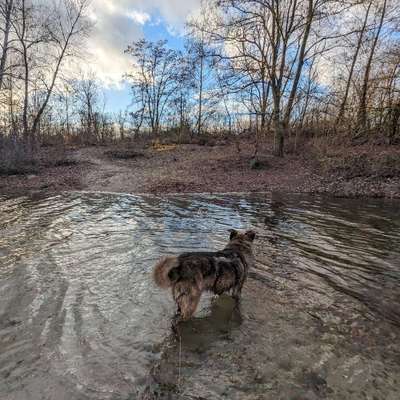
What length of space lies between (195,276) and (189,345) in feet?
2.80

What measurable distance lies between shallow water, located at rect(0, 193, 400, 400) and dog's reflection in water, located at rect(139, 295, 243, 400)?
0.02 metres

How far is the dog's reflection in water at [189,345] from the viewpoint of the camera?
10.7 feet

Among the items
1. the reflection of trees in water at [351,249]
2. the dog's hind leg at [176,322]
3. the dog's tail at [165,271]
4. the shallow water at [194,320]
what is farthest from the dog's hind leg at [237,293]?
the reflection of trees in water at [351,249]

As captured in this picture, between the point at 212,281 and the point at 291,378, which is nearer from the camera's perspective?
the point at 291,378

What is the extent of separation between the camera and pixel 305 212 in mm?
11344

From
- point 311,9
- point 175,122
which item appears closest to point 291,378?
point 311,9

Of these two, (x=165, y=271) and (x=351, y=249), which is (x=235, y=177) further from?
(x=165, y=271)

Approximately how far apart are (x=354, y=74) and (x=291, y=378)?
92.6ft

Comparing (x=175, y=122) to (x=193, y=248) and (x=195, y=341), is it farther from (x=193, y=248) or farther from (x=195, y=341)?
(x=195, y=341)

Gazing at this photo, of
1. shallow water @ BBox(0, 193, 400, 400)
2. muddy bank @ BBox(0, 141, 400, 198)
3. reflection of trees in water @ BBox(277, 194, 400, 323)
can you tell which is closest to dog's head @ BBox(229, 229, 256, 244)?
shallow water @ BBox(0, 193, 400, 400)

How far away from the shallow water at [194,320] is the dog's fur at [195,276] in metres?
0.39

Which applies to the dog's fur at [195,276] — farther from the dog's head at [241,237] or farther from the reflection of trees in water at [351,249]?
the reflection of trees in water at [351,249]

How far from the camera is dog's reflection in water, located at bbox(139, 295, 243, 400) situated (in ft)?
10.7

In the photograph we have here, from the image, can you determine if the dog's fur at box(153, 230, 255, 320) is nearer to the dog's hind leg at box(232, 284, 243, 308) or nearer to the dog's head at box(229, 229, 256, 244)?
the dog's hind leg at box(232, 284, 243, 308)
